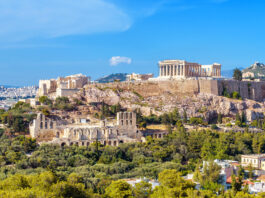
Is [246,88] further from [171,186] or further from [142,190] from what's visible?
[142,190]

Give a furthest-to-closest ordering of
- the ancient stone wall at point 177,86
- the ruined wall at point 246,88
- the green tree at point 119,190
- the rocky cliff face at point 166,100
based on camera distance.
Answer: the ruined wall at point 246,88 → the ancient stone wall at point 177,86 → the rocky cliff face at point 166,100 → the green tree at point 119,190

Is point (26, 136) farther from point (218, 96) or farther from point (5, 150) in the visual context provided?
point (218, 96)

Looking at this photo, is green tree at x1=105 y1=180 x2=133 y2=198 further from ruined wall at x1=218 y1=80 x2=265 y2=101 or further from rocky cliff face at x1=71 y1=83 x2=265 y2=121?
ruined wall at x1=218 y1=80 x2=265 y2=101

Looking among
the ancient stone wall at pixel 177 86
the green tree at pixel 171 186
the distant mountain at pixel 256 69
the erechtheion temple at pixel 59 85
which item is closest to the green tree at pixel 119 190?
the green tree at pixel 171 186

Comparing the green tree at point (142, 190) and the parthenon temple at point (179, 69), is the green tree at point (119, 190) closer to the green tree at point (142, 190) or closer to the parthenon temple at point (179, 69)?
the green tree at point (142, 190)

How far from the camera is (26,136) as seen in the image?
52531 millimetres

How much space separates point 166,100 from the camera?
2702 inches

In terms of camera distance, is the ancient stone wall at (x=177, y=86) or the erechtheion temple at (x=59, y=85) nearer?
the ancient stone wall at (x=177, y=86)

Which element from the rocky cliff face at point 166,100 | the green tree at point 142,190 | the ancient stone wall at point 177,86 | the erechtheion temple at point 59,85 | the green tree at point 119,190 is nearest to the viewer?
the green tree at point 119,190

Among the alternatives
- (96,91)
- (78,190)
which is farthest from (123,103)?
(78,190)

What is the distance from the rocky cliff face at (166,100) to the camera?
66.1 m

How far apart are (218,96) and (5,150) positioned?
3678 cm

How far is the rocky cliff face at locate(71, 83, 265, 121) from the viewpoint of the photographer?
66062 millimetres

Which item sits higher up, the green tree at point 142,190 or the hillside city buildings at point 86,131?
the hillside city buildings at point 86,131
